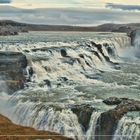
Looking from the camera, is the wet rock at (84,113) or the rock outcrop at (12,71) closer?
the wet rock at (84,113)

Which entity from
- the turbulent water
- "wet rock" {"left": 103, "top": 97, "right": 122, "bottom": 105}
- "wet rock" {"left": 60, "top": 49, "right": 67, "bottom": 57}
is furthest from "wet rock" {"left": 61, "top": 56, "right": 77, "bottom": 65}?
"wet rock" {"left": 103, "top": 97, "right": 122, "bottom": 105}

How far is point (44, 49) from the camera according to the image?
140ft

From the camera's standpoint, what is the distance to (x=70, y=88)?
1249 inches

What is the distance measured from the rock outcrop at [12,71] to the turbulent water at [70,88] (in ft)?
1.44

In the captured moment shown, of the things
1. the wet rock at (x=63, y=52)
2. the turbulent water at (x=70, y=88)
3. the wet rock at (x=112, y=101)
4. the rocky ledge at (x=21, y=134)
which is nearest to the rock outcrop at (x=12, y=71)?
the turbulent water at (x=70, y=88)

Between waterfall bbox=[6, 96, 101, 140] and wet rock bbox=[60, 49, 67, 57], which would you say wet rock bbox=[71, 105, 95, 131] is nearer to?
waterfall bbox=[6, 96, 101, 140]

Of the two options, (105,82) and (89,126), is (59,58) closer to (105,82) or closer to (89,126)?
(105,82)

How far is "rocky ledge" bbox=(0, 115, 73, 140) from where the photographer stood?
20330 millimetres

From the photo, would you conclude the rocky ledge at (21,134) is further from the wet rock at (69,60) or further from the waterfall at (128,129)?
the wet rock at (69,60)

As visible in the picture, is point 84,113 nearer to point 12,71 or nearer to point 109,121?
point 109,121

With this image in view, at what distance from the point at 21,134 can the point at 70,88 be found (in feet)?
35.3

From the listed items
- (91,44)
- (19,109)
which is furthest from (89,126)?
(91,44)

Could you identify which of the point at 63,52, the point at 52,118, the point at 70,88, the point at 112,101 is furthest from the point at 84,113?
the point at 63,52

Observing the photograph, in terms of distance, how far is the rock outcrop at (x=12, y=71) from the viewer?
31.4 m
